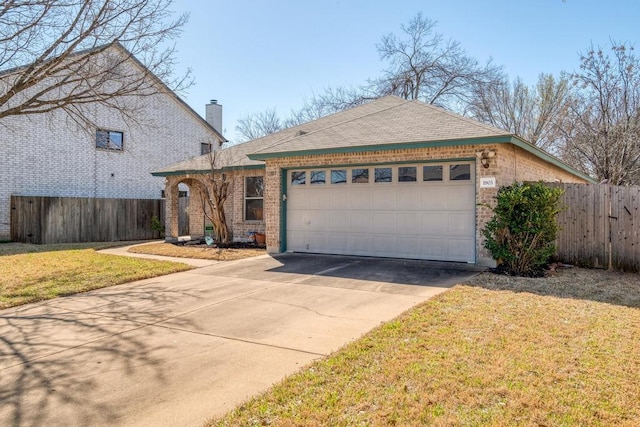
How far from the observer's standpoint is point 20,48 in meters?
8.79

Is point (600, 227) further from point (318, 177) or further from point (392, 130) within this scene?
point (318, 177)

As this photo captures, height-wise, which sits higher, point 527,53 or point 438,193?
point 527,53

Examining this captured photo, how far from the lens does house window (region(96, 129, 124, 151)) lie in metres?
19.6

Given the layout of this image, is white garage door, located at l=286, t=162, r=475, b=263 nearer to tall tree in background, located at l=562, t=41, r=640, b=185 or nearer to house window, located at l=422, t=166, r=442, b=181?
house window, located at l=422, t=166, r=442, b=181

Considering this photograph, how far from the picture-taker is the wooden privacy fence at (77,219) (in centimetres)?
1636

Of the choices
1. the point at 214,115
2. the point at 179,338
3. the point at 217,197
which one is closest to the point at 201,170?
the point at 217,197

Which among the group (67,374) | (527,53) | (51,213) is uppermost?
(527,53)

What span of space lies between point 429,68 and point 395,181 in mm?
20321

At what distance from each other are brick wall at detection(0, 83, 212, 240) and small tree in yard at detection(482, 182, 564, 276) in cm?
1134

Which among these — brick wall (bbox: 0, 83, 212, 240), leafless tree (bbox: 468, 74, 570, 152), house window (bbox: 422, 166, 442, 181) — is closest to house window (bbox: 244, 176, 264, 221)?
brick wall (bbox: 0, 83, 212, 240)

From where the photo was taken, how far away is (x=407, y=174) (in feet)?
33.9

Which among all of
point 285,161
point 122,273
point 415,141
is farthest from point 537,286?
point 122,273

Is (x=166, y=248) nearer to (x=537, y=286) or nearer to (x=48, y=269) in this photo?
(x=48, y=269)

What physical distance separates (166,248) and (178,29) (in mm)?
6719
